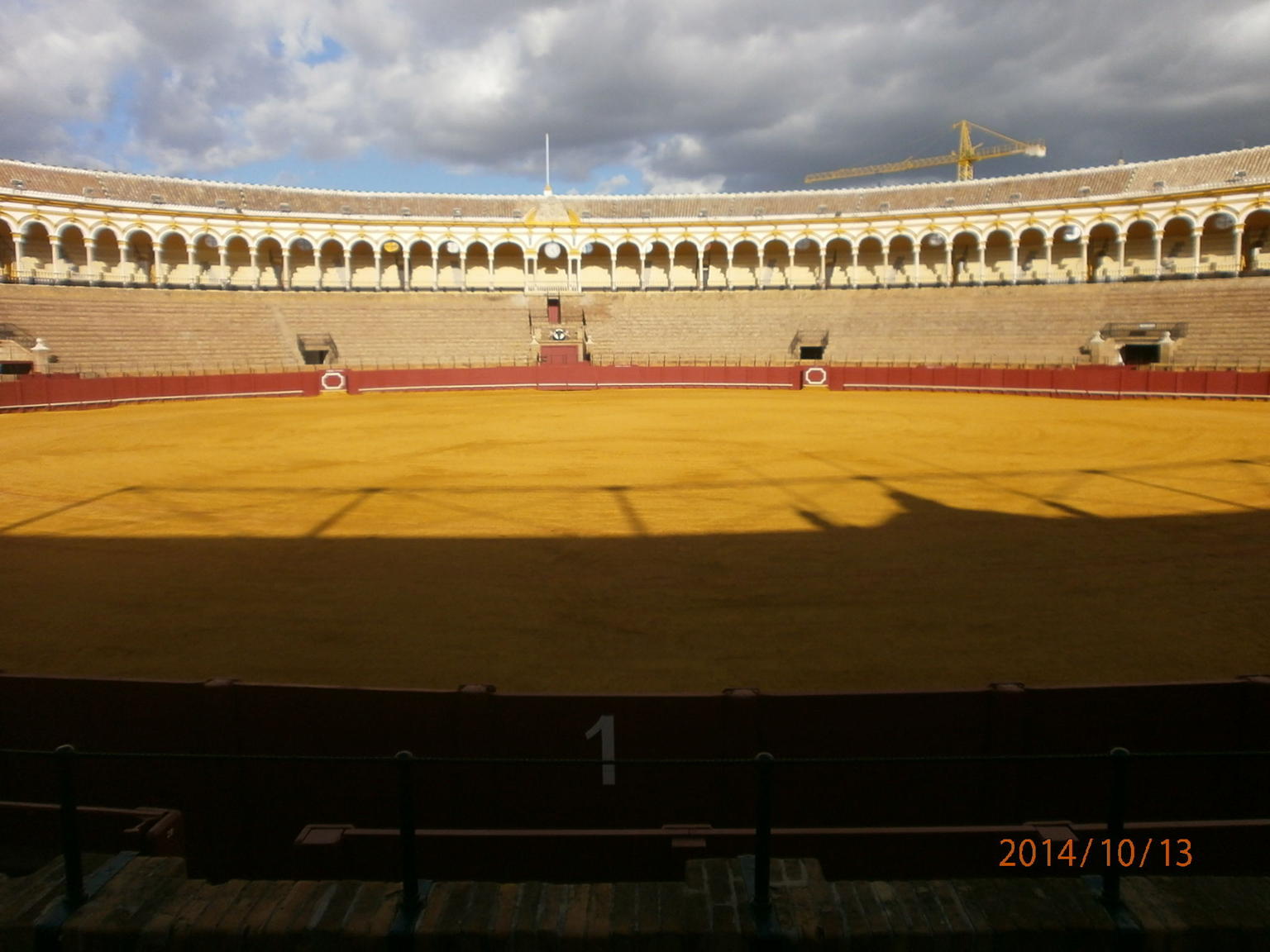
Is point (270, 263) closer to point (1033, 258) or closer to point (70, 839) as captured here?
point (1033, 258)

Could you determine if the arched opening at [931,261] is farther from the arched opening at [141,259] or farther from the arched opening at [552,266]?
the arched opening at [141,259]

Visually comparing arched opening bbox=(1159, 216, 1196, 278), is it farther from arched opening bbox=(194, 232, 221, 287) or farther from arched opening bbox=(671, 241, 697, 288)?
arched opening bbox=(194, 232, 221, 287)

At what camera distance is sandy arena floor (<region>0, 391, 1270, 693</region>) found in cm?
633

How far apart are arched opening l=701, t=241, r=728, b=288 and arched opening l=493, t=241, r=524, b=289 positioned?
46.7 feet

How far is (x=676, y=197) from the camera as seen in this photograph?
204 feet

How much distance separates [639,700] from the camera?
380 centimetres

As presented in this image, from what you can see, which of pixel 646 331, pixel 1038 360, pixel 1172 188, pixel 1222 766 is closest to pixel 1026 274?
pixel 1172 188

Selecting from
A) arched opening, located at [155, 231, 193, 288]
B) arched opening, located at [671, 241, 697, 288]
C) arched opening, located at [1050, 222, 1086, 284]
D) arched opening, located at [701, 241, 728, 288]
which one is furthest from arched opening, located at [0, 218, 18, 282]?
arched opening, located at [1050, 222, 1086, 284]

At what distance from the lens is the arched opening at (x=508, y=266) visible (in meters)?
61.8

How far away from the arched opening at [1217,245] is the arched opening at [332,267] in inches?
2215

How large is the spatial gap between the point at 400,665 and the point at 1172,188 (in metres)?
57.4

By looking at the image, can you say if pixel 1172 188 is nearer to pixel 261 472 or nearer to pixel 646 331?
pixel 646 331

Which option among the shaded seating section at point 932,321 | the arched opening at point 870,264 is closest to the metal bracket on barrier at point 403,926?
the shaded seating section at point 932,321
